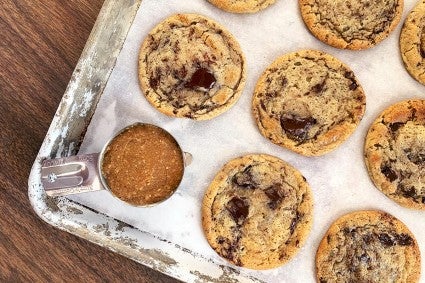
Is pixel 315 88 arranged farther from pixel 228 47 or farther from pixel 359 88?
pixel 228 47

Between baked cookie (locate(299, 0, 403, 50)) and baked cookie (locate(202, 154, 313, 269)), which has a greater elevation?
baked cookie (locate(299, 0, 403, 50))

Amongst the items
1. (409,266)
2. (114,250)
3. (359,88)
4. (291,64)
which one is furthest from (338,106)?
(114,250)

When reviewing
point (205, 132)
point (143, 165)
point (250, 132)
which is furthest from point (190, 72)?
point (143, 165)

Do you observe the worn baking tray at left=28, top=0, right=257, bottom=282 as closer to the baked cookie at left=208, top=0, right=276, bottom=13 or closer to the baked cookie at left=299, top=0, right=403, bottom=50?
the baked cookie at left=208, top=0, right=276, bottom=13

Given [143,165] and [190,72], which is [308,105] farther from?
[143,165]

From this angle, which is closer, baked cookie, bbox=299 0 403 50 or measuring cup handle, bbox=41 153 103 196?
measuring cup handle, bbox=41 153 103 196

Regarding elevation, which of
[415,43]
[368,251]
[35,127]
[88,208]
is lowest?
[368,251]

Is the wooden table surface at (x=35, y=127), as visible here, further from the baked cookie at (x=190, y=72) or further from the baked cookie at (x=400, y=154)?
the baked cookie at (x=400, y=154)

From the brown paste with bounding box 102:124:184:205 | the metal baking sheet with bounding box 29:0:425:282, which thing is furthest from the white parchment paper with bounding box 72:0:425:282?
the brown paste with bounding box 102:124:184:205
